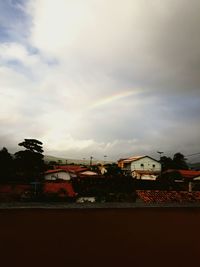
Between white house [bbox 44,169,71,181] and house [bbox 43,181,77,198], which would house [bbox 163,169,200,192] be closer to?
white house [bbox 44,169,71,181]

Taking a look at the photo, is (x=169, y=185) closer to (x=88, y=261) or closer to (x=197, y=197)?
(x=197, y=197)

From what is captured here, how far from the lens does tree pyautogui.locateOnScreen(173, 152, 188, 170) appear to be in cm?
7789

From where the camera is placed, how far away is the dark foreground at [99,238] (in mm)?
8297

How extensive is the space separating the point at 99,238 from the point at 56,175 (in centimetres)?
4394

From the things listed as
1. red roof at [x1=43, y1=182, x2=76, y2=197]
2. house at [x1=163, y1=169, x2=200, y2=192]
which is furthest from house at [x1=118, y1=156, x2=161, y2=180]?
red roof at [x1=43, y1=182, x2=76, y2=197]

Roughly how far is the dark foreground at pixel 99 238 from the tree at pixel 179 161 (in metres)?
65.1

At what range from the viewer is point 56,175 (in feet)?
176

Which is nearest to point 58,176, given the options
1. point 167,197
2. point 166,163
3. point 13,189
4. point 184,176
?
point 184,176

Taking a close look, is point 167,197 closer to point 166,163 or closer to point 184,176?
point 184,176

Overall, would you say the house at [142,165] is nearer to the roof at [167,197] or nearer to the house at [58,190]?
the roof at [167,197]

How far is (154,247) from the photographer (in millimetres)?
9406

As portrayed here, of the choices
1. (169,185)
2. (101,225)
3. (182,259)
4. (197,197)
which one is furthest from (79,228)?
(169,185)

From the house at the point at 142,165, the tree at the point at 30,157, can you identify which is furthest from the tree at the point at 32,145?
the house at the point at 142,165

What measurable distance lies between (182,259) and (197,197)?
19907 mm
